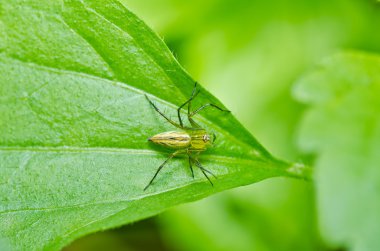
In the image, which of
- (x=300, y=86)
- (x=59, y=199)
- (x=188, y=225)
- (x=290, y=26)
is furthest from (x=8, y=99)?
(x=290, y=26)

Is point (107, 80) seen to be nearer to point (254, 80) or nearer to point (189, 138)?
point (189, 138)

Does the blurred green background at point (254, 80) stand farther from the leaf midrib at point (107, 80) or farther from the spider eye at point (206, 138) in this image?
the spider eye at point (206, 138)

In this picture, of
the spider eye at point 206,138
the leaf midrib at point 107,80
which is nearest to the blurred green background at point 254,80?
the leaf midrib at point 107,80

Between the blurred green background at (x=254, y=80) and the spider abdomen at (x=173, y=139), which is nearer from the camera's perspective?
the spider abdomen at (x=173, y=139)

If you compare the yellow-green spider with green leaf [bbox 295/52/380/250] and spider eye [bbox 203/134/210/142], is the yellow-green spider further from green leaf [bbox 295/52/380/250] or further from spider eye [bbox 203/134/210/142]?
green leaf [bbox 295/52/380/250]

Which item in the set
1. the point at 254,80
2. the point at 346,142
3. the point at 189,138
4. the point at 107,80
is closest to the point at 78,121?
the point at 107,80

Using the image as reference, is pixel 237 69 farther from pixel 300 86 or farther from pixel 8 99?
pixel 8 99

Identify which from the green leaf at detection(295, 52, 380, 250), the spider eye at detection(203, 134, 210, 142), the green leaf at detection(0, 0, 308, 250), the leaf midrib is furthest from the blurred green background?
the green leaf at detection(0, 0, 308, 250)
